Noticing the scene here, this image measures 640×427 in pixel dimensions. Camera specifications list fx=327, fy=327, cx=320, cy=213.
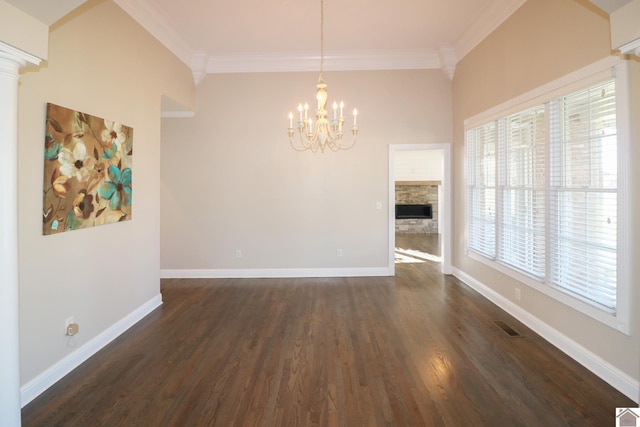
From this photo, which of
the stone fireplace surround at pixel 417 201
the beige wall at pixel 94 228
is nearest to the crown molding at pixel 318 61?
the beige wall at pixel 94 228

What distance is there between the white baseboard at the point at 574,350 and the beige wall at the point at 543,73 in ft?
0.13

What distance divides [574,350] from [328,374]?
204 centimetres

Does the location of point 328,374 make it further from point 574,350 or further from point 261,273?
point 261,273

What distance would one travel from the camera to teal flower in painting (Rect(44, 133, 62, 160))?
229 centimetres

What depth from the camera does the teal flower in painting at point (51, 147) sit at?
229 cm

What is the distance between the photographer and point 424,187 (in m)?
10.5

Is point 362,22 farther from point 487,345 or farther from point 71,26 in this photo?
point 487,345

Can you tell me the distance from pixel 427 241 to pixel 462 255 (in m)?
4.10

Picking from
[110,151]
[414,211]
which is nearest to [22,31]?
[110,151]

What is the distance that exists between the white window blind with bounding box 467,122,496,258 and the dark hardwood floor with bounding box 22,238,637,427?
928mm

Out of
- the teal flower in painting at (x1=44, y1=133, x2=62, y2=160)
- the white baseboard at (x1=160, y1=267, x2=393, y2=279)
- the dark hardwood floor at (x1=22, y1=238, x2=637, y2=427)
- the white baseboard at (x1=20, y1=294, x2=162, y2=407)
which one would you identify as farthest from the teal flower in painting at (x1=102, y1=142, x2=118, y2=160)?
the white baseboard at (x1=160, y1=267, x2=393, y2=279)

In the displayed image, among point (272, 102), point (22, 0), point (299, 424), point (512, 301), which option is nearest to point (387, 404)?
point (299, 424)

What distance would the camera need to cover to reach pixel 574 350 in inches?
106

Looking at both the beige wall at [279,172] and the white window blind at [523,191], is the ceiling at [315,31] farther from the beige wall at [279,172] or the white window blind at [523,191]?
the white window blind at [523,191]
